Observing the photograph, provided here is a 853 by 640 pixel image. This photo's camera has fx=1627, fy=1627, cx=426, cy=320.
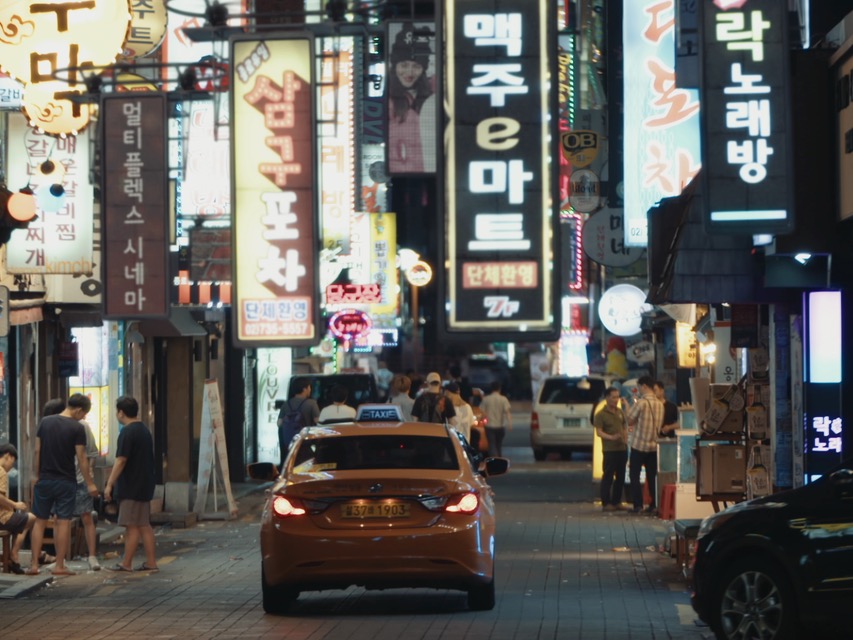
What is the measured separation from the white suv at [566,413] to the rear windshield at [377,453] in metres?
22.2

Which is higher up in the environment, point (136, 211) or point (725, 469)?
point (136, 211)

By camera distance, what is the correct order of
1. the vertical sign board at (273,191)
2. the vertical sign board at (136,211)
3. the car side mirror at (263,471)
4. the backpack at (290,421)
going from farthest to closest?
the backpack at (290,421)
the vertical sign board at (136,211)
the car side mirror at (263,471)
the vertical sign board at (273,191)

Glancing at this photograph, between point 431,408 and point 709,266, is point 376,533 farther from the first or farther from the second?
point 431,408

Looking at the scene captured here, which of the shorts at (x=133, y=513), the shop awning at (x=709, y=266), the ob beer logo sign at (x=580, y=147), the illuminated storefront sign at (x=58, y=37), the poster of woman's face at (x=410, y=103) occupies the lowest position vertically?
the shorts at (x=133, y=513)

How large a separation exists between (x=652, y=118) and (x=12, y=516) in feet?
28.9

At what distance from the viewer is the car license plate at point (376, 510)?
1287 centimetres

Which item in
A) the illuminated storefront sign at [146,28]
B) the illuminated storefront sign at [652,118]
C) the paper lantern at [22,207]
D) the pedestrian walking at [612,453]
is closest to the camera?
the paper lantern at [22,207]

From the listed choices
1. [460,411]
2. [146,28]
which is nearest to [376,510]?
[146,28]

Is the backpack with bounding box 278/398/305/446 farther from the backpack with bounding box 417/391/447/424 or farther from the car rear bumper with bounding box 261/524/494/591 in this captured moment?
the car rear bumper with bounding box 261/524/494/591

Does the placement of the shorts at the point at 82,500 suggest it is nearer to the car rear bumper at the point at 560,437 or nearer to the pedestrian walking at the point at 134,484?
the pedestrian walking at the point at 134,484

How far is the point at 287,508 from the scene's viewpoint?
A: 1296cm

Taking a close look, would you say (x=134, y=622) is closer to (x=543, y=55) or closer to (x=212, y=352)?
(x=543, y=55)

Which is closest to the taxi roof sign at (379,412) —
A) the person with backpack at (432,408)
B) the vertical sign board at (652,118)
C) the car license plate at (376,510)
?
the person with backpack at (432,408)

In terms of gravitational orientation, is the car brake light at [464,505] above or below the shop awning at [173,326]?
below
